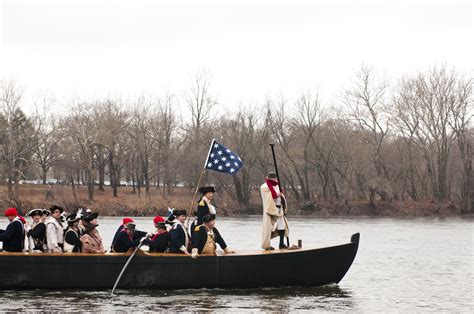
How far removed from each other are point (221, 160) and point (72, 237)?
3.86 m

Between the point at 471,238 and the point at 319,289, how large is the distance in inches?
935

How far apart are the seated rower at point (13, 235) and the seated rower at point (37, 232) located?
192 millimetres

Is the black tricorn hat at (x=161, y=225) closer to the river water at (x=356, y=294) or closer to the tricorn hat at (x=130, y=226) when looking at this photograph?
the tricorn hat at (x=130, y=226)

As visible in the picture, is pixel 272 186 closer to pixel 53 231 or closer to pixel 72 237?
pixel 72 237

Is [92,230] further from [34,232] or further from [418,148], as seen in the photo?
[418,148]

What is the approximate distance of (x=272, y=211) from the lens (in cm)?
1919

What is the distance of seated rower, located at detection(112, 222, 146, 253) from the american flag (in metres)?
2.40

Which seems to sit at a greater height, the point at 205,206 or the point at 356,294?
the point at 205,206

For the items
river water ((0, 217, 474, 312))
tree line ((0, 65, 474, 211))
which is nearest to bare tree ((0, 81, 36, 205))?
tree line ((0, 65, 474, 211))

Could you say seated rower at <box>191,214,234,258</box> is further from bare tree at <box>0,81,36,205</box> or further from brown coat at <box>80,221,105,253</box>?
bare tree at <box>0,81,36,205</box>

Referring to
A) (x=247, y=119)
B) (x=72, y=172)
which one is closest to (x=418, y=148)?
(x=247, y=119)

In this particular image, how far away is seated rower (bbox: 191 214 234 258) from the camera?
1802 cm

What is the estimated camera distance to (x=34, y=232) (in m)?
18.0

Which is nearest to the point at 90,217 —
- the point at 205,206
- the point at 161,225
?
the point at 161,225
